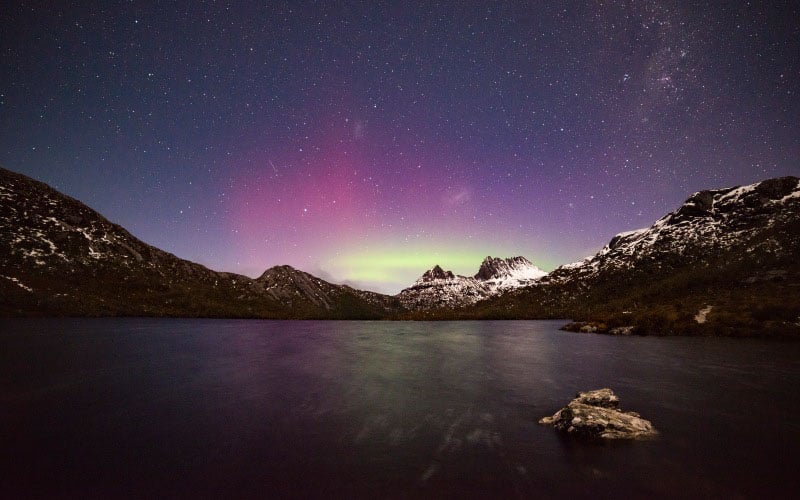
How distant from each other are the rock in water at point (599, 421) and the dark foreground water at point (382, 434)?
79cm

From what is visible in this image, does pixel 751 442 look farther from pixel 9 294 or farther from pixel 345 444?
pixel 9 294

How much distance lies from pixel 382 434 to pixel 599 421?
40.1 feet

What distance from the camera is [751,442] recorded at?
712 inches

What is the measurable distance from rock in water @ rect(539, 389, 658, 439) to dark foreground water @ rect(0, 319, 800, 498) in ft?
2.59

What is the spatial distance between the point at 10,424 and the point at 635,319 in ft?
403

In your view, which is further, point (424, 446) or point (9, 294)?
point (9, 294)

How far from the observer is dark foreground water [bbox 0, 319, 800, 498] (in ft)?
43.1

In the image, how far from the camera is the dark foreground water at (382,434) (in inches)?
517

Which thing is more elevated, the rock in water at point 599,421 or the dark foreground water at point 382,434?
the rock in water at point 599,421

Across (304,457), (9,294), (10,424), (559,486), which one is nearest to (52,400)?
(10,424)

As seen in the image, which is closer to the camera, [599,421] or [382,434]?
[599,421]

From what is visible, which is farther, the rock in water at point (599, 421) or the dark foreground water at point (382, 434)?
the rock in water at point (599, 421)

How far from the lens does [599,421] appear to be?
18062 mm

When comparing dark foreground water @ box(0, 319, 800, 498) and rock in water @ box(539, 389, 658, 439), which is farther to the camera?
rock in water @ box(539, 389, 658, 439)
